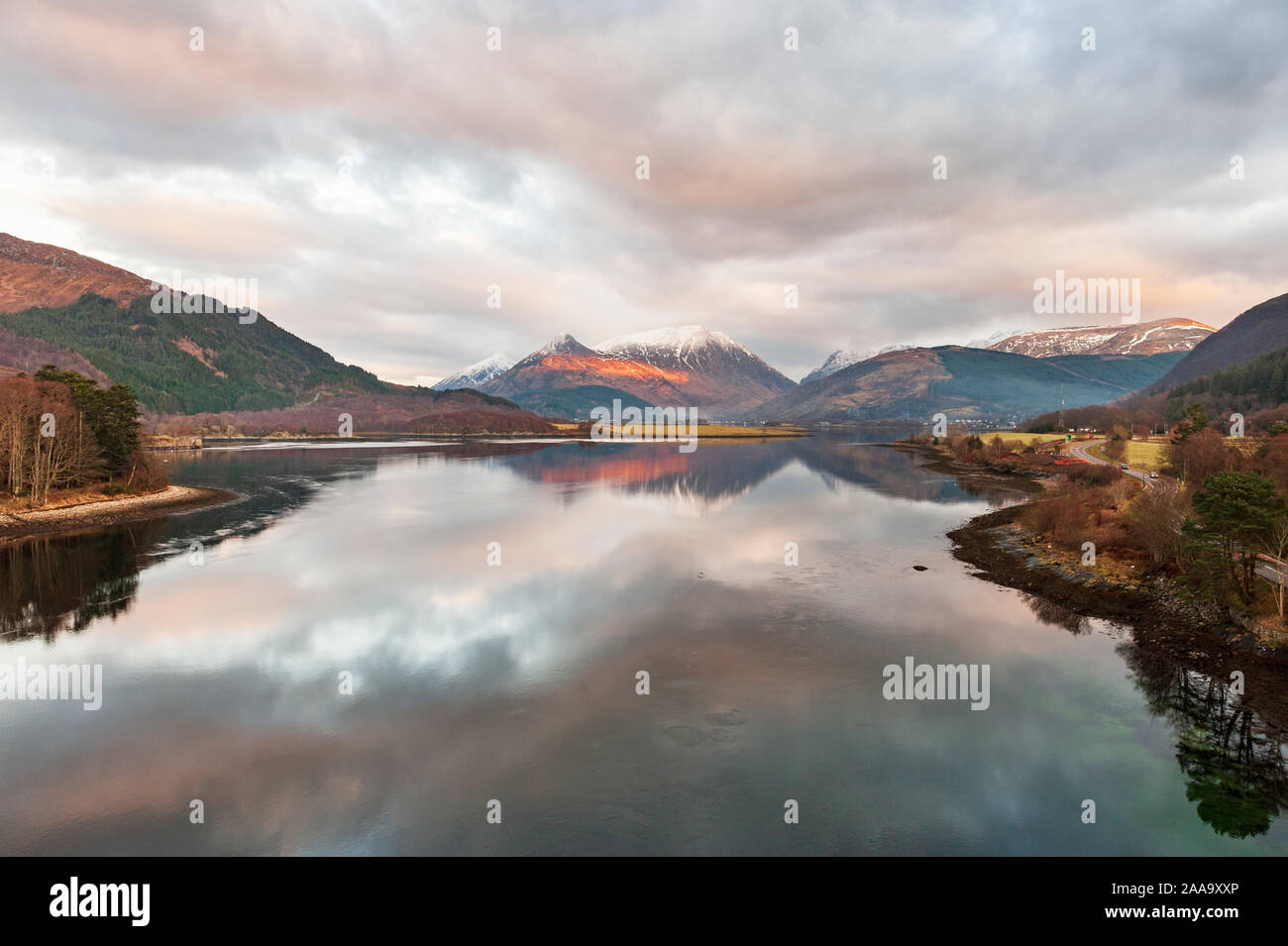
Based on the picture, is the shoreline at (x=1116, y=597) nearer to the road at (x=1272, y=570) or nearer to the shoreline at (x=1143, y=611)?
the shoreline at (x=1143, y=611)

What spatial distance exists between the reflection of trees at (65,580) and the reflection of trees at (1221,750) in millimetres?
43907

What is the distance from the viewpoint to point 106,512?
5878 cm

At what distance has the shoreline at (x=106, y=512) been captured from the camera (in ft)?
168

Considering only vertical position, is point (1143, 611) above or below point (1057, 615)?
above

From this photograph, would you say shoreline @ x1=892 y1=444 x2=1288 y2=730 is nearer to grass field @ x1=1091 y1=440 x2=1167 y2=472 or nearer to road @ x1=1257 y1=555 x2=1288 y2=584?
road @ x1=1257 y1=555 x2=1288 y2=584

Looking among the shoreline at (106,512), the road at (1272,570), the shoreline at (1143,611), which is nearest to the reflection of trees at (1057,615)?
the shoreline at (1143,611)

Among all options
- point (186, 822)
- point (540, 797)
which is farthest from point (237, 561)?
point (540, 797)

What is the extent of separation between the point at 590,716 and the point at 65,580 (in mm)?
37147

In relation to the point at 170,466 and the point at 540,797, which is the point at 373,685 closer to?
the point at 540,797

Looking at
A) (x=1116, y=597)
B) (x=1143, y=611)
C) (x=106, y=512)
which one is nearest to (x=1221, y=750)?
(x=1143, y=611)

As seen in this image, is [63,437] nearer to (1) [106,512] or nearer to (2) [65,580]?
(1) [106,512]

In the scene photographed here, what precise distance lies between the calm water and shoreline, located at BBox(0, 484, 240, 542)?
8558 millimetres
